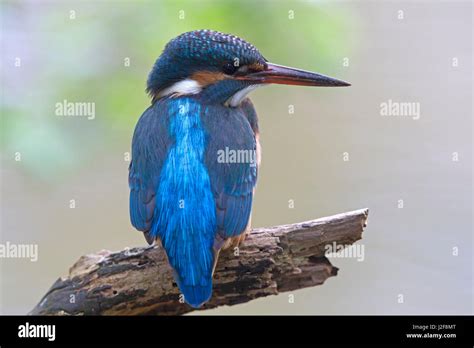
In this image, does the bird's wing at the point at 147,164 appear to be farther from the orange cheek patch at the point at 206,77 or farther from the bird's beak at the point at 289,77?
the bird's beak at the point at 289,77

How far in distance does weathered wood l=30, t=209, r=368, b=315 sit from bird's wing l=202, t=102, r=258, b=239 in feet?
0.69

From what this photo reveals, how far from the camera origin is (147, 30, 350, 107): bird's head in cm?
246

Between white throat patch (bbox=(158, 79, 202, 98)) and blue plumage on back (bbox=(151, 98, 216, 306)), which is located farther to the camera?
white throat patch (bbox=(158, 79, 202, 98))

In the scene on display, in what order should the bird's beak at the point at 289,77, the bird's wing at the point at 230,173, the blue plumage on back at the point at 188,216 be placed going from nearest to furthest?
the blue plumage on back at the point at 188,216 < the bird's wing at the point at 230,173 < the bird's beak at the point at 289,77

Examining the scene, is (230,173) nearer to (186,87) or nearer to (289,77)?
(186,87)

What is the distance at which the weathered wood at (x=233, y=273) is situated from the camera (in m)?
2.47

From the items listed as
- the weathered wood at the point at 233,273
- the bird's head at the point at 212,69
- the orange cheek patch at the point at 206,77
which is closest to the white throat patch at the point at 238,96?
the bird's head at the point at 212,69

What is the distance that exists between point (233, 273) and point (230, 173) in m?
0.43

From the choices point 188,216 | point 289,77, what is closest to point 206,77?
point 289,77

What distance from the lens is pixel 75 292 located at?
8.27ft

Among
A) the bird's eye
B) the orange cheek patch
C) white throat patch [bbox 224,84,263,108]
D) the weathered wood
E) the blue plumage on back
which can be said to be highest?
the bird's eye

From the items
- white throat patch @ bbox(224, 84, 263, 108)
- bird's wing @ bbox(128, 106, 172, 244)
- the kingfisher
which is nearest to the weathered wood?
the kingfisher

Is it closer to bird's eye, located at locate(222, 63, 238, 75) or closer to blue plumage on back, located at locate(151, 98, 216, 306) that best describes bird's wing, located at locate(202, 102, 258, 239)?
blue plumage on back, located at locate(151, 98, 216, 306)
